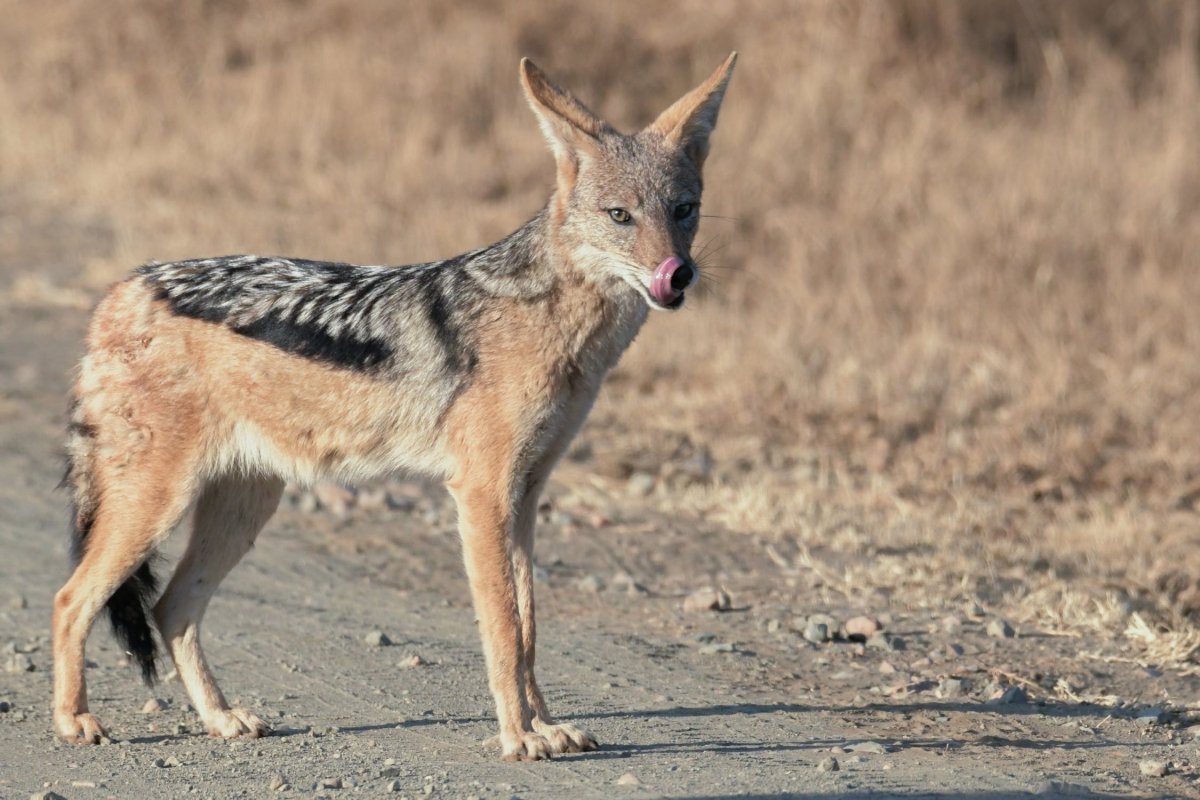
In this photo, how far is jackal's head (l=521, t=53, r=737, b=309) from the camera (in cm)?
520

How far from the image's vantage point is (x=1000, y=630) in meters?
6.38

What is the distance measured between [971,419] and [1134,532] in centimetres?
193

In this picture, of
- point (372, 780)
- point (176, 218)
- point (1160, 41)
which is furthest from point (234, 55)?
point (372, 780)

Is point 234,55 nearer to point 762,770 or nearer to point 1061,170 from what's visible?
point 1061,170

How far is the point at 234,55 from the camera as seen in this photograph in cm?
1658

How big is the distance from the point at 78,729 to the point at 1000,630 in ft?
11.3

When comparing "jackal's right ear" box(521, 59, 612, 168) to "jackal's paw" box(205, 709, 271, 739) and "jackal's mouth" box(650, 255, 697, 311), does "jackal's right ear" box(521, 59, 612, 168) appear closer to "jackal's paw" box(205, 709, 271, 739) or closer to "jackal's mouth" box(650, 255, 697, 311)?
"jackal's mouth" box(650, 255, 697, 311)

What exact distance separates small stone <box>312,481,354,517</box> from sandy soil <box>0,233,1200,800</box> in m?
0.06

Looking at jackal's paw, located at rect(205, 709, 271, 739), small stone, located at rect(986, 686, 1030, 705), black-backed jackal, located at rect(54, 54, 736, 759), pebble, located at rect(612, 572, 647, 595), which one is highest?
black-backed jackal, located at rect(54, 54, 736, 759)

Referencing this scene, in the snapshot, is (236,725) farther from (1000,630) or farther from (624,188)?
(1000,630)

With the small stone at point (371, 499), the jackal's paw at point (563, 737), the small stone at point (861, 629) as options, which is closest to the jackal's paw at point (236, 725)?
the jackal's paw at point (563, 737)

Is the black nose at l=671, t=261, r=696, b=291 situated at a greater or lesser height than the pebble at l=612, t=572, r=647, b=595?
greater

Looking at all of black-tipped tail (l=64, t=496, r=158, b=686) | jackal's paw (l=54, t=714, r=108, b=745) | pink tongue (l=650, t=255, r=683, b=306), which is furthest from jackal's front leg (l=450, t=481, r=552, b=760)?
jackal's paw (l=54, t=714, r=108, b=745)

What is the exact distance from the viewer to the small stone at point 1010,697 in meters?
5.63
